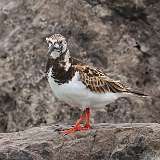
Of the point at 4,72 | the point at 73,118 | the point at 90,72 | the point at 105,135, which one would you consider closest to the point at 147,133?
the point at 105,135

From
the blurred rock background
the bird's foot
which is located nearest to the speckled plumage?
the bird's foot

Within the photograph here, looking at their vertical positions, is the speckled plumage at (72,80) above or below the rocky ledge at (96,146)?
above

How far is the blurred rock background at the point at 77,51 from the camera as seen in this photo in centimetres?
1700

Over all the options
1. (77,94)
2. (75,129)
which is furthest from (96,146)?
(77,94)

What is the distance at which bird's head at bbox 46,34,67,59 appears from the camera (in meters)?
12.1

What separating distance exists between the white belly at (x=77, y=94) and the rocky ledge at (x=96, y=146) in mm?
488

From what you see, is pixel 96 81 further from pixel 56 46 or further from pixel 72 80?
pixel 56 46

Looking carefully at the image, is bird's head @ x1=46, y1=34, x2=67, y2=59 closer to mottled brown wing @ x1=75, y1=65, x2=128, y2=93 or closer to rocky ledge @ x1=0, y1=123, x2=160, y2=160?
mottled brown wing @ x1=75, y1=65, x2=128, y2=93

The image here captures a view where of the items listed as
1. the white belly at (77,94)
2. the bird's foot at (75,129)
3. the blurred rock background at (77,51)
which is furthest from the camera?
the blurred rock background at (77,51)

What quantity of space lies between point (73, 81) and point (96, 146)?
1.12 metres

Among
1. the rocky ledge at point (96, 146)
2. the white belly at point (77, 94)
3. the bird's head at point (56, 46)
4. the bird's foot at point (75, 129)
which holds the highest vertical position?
the bird's head at point (56, 46)

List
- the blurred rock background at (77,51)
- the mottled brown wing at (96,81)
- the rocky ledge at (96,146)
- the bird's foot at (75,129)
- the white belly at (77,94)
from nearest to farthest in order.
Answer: the rocky ledge at (96,146)
the white belly at (77,94)
the mottled brown wing at (96,81)
the bird's foot at (75,129)
the blurred rock background at (77,51)

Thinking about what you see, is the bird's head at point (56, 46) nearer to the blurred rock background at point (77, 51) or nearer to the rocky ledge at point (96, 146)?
A: the rocky ledge at point (96, 146)

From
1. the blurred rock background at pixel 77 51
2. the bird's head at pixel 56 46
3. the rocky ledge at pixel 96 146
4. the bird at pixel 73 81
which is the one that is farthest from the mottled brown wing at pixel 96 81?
the blurred rock background at pixel 77 51
